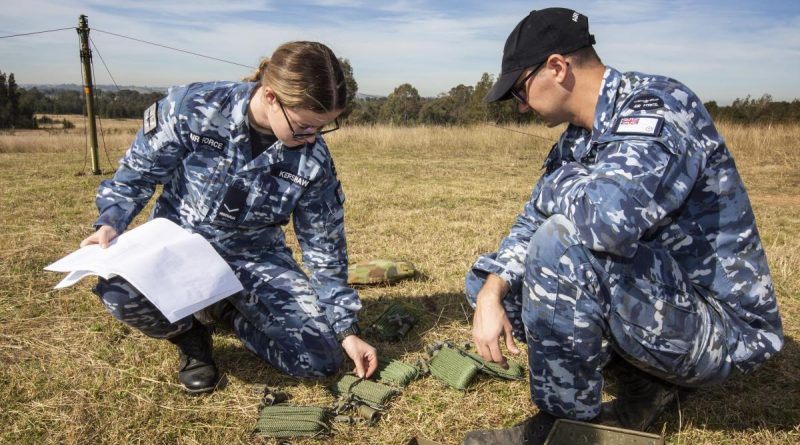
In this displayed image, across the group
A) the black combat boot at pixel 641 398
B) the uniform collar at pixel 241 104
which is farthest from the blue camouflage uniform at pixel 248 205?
the black combat boot at pixel 641 398

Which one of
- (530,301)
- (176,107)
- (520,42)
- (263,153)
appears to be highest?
(520,42)

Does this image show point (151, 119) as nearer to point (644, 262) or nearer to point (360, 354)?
point (360, 354)

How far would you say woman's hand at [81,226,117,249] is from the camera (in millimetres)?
2332

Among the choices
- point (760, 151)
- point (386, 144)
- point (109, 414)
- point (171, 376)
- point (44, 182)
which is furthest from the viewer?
point (386, 144)

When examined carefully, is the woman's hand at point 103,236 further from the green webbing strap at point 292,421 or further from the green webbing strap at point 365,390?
the green webbing strap at point 365,390

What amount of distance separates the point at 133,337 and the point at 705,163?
2687mm

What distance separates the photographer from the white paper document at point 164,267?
2.15 metres

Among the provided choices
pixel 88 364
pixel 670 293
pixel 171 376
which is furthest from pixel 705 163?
pixel 88 364

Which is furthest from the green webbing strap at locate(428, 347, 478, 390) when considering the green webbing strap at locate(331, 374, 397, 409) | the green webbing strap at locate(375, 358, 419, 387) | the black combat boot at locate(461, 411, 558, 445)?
the black combat boot at locate(461, 411, 558, 445)

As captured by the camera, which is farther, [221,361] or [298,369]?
[221,361]

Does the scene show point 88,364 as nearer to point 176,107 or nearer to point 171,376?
point 171,376

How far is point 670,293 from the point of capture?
179 centimetres

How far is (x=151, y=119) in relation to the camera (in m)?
2.59

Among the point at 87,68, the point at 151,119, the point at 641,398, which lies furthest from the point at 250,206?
the point at 87,68
